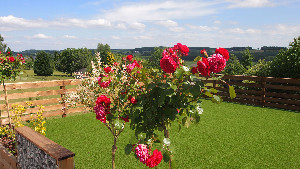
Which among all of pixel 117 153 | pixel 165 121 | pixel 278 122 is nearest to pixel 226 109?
pixel 278 122

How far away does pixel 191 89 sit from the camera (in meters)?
2.30

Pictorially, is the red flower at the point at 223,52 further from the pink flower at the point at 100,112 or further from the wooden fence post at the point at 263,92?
the wooden fence post at the point at 263,92

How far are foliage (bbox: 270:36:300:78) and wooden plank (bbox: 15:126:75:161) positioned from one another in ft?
32.5

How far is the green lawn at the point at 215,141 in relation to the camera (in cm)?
475

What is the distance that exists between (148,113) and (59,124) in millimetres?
6068

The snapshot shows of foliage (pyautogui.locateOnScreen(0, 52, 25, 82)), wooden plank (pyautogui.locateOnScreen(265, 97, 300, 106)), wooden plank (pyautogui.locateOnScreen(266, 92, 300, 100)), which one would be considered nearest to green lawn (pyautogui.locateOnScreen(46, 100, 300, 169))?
wooden plank (pyautogui.locateOnScreen(265, 97, 300, 106))

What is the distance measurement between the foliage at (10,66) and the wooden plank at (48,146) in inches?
167

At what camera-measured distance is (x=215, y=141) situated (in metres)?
5.94

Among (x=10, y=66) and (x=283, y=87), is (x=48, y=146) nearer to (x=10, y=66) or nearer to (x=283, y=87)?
(x=10, y=66)

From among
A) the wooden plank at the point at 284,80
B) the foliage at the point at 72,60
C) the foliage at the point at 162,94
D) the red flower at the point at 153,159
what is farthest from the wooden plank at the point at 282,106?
→ the foliage at the point at 72,60

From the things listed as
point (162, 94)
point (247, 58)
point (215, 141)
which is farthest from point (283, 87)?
point (247, 58)

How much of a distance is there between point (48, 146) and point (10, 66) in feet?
17.9

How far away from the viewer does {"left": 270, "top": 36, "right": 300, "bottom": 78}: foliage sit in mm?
9773

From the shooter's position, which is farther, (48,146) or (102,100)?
(48,146)
